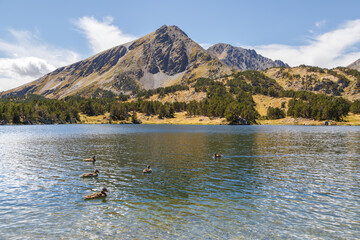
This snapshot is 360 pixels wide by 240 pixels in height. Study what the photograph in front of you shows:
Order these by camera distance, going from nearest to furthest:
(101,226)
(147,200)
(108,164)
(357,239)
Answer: (357,239)
(101,226)
(147,200)
(108,164)

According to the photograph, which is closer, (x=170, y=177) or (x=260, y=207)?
(x=260, y=207)

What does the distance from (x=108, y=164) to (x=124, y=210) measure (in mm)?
25243

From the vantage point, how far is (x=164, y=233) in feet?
58.7

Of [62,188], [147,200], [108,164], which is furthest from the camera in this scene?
[108,164]

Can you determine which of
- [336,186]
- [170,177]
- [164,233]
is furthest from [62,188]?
[336,186]

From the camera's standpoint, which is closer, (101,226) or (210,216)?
(101,226)

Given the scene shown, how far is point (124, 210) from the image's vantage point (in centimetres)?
2238

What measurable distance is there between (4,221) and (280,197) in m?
27.0

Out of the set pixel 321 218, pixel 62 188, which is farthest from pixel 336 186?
pixel 62 188

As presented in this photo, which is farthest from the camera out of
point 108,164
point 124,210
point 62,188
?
point 108,164

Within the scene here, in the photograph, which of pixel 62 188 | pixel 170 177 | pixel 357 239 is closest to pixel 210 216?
pixel 357 239

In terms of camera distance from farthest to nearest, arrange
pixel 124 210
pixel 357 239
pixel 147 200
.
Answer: pixel 147 200, pixel 124 210, pixel 357 239

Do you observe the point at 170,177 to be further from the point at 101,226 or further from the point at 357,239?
the point at 357,239

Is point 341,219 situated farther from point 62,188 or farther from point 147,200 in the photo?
point 62,188
